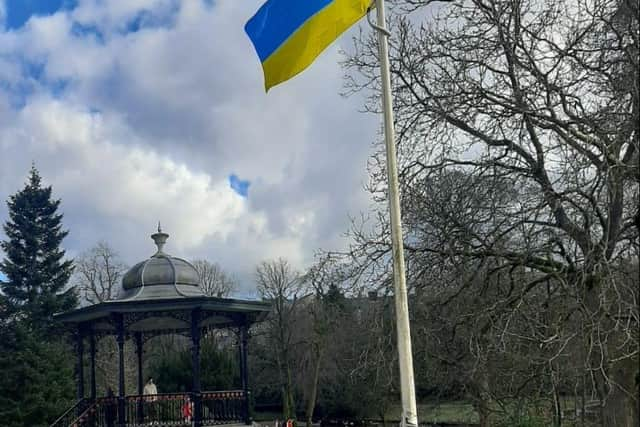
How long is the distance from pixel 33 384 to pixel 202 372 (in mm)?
6456

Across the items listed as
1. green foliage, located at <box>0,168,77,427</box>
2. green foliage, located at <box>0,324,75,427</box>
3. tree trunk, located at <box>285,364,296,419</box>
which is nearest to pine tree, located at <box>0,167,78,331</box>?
green foliage, located at <box>0,168,77,427</box>

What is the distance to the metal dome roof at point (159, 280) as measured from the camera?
57.1 feet

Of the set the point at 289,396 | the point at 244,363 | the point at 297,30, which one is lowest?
the point at 289,396

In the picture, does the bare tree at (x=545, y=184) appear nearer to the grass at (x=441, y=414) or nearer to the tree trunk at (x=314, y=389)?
the grass at (x=441, y=414)

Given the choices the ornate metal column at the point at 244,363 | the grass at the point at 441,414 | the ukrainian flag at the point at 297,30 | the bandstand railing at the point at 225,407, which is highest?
the ukrainian flag at the point at 297,30

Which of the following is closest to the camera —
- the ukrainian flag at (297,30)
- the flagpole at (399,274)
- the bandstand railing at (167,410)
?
the flagpole at (399,274)

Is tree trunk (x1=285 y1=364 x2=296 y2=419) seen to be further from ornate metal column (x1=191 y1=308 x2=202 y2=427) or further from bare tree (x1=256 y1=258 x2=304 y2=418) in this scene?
ornate metal column (x1=191 y1=308 x2=202 y2=427)

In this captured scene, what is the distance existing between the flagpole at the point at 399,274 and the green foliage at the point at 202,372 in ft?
76.5

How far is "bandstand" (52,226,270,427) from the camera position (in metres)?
16.4

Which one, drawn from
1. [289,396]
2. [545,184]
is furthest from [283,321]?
[545,184]

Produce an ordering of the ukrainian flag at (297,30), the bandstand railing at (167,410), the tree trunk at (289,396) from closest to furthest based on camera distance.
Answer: the ukrainian flag at (297,30), the bandstand railing at (167,410), the tree trunk at (289,396)

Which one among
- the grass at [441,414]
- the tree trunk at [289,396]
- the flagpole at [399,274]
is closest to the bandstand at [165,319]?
the grass at [441,414]

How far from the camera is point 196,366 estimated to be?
1630 cm

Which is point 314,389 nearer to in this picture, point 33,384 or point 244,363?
point 33,384
